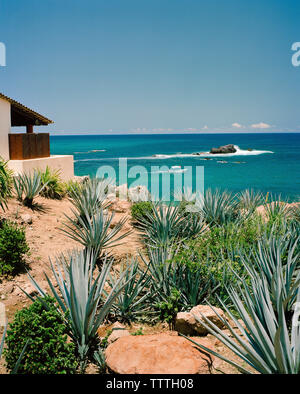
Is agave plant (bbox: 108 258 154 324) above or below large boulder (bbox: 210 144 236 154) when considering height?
below

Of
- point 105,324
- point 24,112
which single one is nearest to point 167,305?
point 105,324

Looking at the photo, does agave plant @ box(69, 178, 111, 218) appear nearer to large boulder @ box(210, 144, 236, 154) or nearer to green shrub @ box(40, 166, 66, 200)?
green shrub @ box(40, 166, 66, 200)

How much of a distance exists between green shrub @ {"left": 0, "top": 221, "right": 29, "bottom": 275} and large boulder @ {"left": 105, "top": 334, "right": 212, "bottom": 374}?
3076 mm

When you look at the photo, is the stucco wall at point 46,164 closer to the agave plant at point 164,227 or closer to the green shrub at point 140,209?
the green shrub at point 140,209

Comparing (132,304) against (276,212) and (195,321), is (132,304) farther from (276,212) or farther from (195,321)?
(276,212)

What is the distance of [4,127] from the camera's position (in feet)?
43.2

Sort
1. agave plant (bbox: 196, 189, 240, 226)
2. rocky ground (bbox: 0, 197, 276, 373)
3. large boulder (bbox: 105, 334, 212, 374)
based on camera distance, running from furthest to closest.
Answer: agave plant (bbox: 196, 189, 240, 226) < rocky ground (bbox: 0, 197, 276, 373) < large boulder (bbox: 105, 334, 212, 374)

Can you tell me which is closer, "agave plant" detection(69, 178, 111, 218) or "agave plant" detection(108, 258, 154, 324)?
"agave plant" detection(108, 258, 154, 324)

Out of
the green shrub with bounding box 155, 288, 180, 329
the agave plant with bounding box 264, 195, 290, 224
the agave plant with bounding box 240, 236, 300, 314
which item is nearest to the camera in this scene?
the agave plant with bounding box 240, 236, 300, 314

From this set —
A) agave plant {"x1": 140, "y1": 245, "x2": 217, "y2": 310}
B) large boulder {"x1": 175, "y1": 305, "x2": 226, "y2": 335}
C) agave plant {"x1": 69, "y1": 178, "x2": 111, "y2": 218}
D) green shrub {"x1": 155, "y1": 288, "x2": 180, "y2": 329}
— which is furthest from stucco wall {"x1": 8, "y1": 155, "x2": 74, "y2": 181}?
large boulder {"x1": 175, "y1": 305, "x2": 226, "y2": 335}

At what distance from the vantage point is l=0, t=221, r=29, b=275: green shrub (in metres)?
5.88

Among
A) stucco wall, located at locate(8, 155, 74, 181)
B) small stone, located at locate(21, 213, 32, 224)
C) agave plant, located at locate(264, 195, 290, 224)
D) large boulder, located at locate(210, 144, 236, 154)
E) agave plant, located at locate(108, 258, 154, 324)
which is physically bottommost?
agave plant, located at locate(108, 258, 154, 324)

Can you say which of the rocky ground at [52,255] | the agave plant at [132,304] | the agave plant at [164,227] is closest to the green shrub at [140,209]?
the rocky ground at [52,255]

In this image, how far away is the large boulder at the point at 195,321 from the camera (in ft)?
13.9
